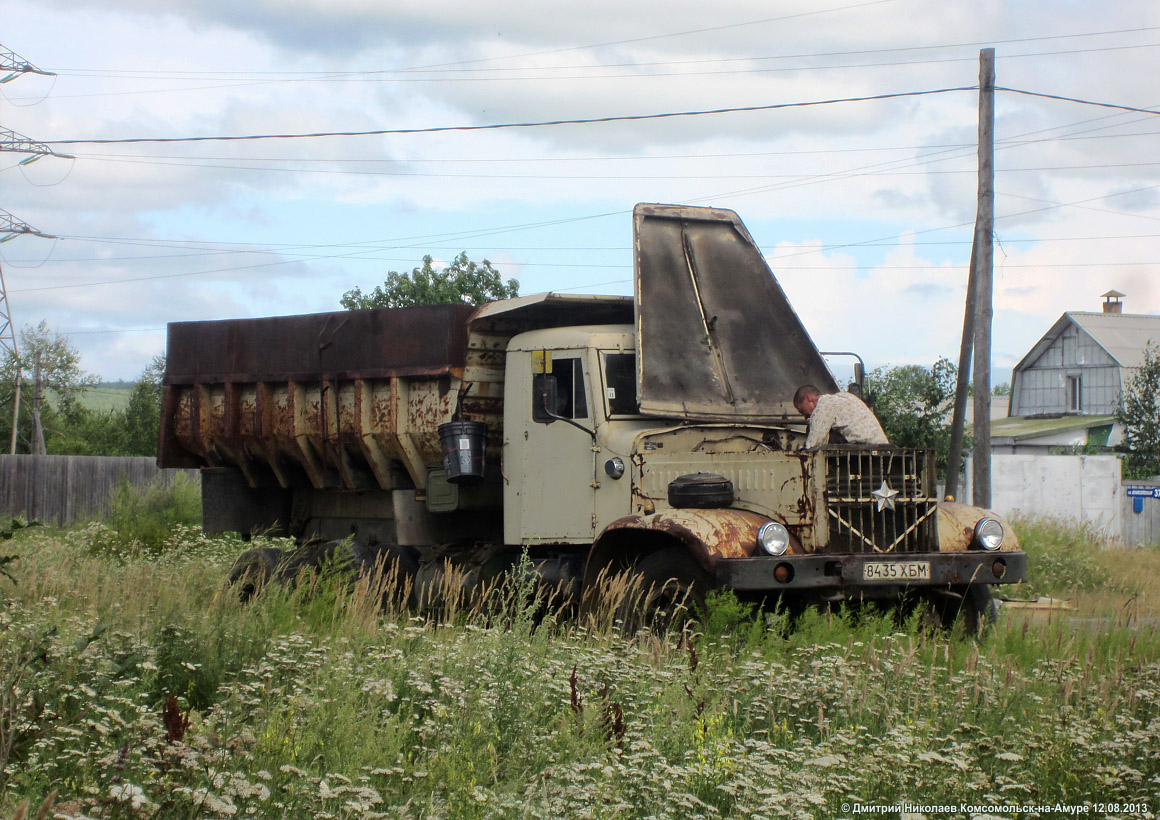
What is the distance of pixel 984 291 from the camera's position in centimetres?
1581

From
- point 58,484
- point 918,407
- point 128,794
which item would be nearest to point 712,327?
point 128,794

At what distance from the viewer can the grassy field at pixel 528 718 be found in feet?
13.0

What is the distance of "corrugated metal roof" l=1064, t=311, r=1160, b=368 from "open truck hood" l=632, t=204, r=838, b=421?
48588mm

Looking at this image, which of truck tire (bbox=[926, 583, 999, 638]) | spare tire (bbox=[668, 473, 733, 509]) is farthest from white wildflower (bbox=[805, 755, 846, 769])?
truck tire (bbox=[926, 583, 999, 638])

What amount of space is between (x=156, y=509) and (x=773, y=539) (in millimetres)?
16735

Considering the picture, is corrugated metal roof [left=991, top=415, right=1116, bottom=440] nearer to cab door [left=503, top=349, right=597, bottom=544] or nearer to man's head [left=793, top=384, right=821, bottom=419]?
man's head [left=793, top=384, right=821, bottom=419]

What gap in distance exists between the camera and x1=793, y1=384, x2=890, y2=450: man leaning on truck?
8289 mm

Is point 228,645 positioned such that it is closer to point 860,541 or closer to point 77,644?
point 77,644

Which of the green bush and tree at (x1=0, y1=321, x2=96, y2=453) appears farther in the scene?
tree at (x1=0, y1=321, x2=96, y2=453)

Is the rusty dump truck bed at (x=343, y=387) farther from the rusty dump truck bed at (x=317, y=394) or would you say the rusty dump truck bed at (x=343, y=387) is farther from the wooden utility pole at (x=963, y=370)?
the wooden utility pole at (x=963, y=370)

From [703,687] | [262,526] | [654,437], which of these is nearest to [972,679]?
[703,687]

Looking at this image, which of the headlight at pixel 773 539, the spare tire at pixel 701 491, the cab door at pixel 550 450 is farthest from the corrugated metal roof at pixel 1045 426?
the headlight at pixel 773 539

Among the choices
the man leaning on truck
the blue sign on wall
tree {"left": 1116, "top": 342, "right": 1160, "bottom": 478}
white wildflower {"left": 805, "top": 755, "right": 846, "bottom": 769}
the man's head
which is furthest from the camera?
tree {"left": 1116, "top": 342, "right": 1160, "bottom": 478}

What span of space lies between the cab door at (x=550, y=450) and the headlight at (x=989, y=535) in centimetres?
272
